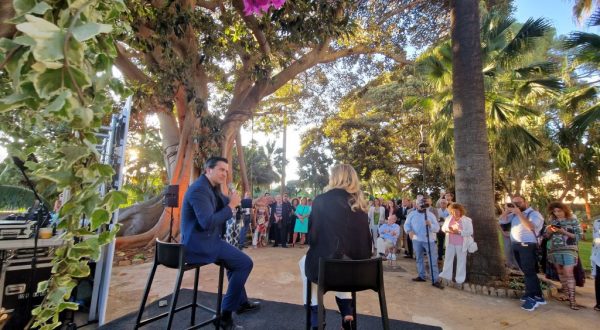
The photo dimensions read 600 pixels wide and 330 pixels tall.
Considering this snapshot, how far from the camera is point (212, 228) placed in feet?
11.0

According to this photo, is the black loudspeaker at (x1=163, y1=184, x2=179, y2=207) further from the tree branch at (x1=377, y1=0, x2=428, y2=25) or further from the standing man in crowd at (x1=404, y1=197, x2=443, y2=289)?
the tree branch at (x1=377, y1=0, x2=428, y2=25)

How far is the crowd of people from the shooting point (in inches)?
123

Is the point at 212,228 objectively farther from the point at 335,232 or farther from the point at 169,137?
the point at 169,137

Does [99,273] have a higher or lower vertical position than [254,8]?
lower

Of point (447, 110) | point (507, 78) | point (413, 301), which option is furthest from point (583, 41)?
point (413, 301)

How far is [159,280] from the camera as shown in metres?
6.03

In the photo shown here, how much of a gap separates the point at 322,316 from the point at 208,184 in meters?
1.89

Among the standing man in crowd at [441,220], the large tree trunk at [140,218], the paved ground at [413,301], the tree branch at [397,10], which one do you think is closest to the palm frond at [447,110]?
the standing man in crowd at [441,220]

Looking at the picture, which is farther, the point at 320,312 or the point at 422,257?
the point at 422,257

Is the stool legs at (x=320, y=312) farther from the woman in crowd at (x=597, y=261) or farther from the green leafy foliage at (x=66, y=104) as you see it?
the woman in crowd at (x=597, y=261)

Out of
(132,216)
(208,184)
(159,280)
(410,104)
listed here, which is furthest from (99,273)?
(410,104)

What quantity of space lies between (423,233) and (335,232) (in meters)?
4.74

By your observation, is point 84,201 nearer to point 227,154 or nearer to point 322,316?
point 322,316

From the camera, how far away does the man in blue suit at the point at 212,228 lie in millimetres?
3314
